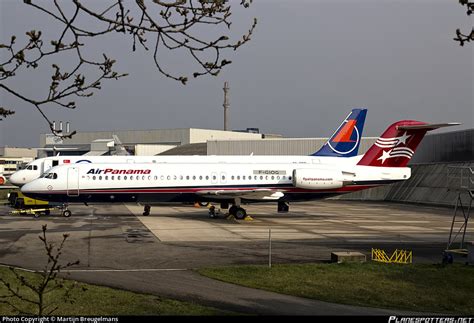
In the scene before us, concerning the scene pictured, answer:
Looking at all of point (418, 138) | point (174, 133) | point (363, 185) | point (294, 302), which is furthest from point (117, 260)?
point (174, 133)

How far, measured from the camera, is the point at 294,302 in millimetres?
12156

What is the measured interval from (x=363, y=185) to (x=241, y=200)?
25.8ft

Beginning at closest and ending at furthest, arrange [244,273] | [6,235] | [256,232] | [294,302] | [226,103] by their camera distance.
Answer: [294,302] < [244,273] < [6,235] < [256,232] < [226,103]

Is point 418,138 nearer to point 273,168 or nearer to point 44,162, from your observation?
point 273,168

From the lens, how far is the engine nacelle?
1270 inches

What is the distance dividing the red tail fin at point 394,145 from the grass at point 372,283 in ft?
57.3

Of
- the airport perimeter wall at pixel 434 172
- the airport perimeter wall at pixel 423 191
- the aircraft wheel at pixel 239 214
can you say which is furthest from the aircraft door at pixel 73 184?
the airport perimeter wall at pixel 423 191

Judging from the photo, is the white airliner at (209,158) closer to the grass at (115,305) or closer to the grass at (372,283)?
the grass at (372,283)

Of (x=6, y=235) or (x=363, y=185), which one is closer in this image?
(x=6, y=235)

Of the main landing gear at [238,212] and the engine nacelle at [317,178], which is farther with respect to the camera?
the main landing gear at [238,212]

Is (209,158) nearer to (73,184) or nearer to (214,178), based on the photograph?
(214,178)

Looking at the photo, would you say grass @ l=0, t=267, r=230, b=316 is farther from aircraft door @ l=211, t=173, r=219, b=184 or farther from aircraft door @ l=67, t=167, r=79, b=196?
aircraft door @ l=211, t=173, r=219, b=184

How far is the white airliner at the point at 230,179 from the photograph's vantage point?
3177 cm

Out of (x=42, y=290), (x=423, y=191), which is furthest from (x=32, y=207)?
(x=423, y=191)
